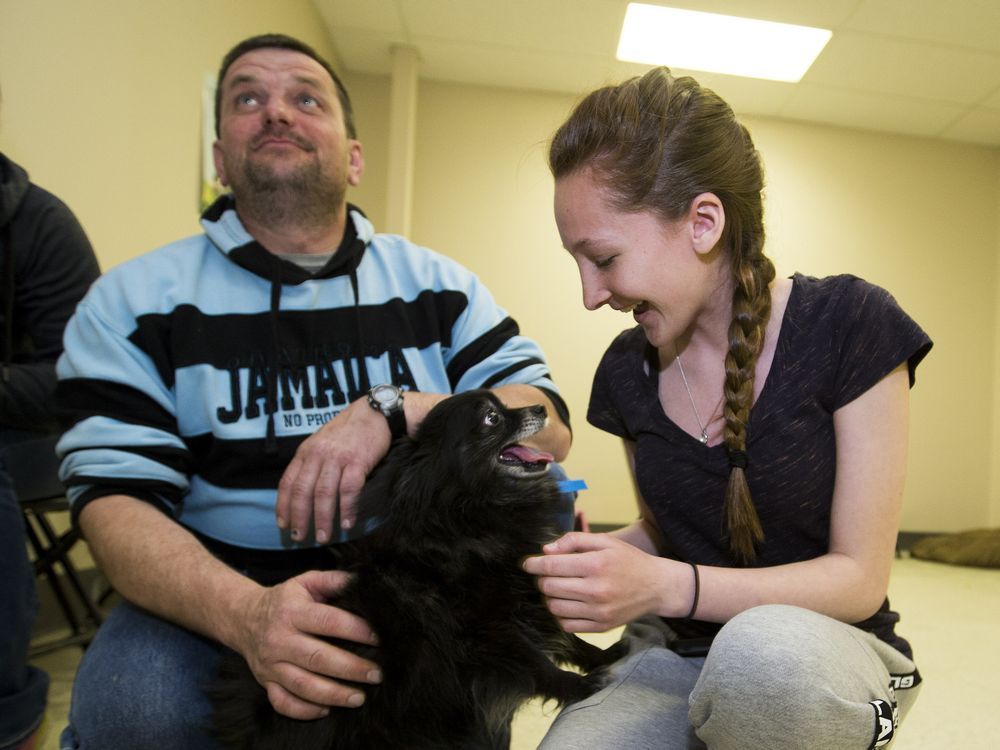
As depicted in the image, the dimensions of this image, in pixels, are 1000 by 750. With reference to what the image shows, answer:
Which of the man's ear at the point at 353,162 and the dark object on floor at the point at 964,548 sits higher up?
the man's ear at the point at 353,162

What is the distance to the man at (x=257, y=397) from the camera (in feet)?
3.62

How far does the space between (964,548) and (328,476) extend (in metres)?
4.89

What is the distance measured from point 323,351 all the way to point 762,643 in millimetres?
990

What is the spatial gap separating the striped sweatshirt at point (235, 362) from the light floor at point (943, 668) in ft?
2.28

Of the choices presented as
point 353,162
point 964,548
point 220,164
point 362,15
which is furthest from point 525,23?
point 964,548

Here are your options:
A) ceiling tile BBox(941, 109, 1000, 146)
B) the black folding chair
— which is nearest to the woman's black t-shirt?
the black folding chair

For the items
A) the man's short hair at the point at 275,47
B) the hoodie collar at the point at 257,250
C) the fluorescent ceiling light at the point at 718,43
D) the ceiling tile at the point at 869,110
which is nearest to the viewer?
the hoodie collar at the point at 257,250

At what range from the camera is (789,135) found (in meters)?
5.21

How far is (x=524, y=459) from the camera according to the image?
1315 millimetres

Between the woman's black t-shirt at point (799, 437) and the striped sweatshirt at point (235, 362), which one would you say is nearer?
the woman's black t-shirt at point (799, 437)

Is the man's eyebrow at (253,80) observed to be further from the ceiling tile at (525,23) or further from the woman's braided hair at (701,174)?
the ceiling tile at (525,23)

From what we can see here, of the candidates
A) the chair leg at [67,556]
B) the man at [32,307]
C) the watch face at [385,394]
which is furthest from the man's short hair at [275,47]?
the chair leg at [67,556]

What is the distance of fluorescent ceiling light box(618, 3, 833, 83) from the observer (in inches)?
156

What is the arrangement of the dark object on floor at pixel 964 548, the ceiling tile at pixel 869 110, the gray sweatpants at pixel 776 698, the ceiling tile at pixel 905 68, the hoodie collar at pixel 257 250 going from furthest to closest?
the ceiling tile at pixel 869 110
the dark object on floor at pixel 964 548
the ceiling tile at pixel 905 68
the hoodie collar at pixel 257 250
the gray sweatpants at pixel 776 698
